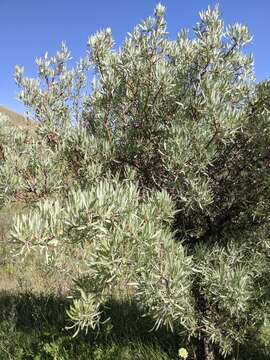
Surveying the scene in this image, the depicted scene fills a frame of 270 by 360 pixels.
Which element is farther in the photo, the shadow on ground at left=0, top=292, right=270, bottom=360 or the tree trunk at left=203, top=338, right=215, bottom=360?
the shadow on ground at left=0, top=292, right=270, bottom=360

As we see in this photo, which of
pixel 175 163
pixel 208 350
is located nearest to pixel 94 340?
pixel 208 350

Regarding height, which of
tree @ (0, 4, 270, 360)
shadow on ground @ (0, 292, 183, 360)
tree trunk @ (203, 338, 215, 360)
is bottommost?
shadow on ground @ (0, 292, 183, 360)

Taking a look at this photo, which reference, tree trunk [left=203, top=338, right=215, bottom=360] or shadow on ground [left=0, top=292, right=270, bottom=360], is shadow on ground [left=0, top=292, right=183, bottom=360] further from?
tree trunk [left=203, top=338, right=215, bottom=360]

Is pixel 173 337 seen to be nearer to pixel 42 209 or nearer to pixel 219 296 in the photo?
pixel 219 296

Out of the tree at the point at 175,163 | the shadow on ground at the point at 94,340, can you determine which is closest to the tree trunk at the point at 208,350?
the tree at the point at 175,163

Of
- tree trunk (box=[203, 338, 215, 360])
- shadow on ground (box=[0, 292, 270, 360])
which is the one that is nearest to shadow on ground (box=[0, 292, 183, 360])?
shadow on ground (box=[0, 292, 270, 360])

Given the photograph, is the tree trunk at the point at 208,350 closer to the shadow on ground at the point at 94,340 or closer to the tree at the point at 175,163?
the tree at the point at 175,163

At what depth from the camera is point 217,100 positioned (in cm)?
349

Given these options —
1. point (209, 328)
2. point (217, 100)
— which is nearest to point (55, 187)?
point (217, 100)

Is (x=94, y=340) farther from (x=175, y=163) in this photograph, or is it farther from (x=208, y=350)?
(x=175, y=163)

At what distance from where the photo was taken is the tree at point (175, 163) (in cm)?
338

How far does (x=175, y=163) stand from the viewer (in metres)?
3.66

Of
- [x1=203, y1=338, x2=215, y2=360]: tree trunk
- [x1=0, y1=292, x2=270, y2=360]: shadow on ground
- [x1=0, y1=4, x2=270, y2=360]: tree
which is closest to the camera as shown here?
[x1=0, y1=4, x2=270, y2=360]: tree

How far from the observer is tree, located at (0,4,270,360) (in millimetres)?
3375
